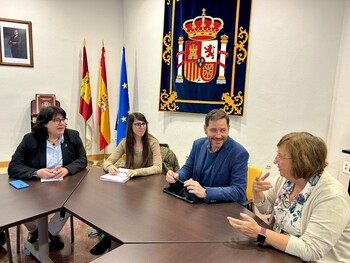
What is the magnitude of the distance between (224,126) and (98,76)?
11.3 feet

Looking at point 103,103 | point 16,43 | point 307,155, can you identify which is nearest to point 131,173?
point 307,155

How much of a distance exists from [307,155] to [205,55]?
260cm

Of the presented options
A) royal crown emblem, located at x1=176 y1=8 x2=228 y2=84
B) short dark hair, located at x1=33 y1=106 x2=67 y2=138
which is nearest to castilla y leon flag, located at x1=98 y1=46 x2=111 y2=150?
royal crown emblem, located at x1=176 y1=8 x2=228 y2=84

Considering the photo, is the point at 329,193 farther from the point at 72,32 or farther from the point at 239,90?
the point at 72,32

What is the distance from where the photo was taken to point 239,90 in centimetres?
334

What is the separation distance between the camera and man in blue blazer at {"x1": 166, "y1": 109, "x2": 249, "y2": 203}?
157 centimetres

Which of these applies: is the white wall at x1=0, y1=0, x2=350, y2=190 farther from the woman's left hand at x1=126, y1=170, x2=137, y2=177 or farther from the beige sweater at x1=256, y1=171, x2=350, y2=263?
the beige sweater at x1=256, y1=171, x2=350, y2=263

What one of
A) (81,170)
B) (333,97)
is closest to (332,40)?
(333,97)

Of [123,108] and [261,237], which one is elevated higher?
[123,108]

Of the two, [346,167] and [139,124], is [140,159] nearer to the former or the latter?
[139,124]

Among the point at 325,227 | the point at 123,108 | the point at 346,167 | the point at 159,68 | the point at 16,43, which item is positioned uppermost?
the point at 16,43

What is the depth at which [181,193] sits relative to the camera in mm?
1664

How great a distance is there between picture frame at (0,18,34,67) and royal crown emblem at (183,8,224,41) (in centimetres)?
245

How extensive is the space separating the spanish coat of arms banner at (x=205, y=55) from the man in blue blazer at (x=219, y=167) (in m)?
1.71
